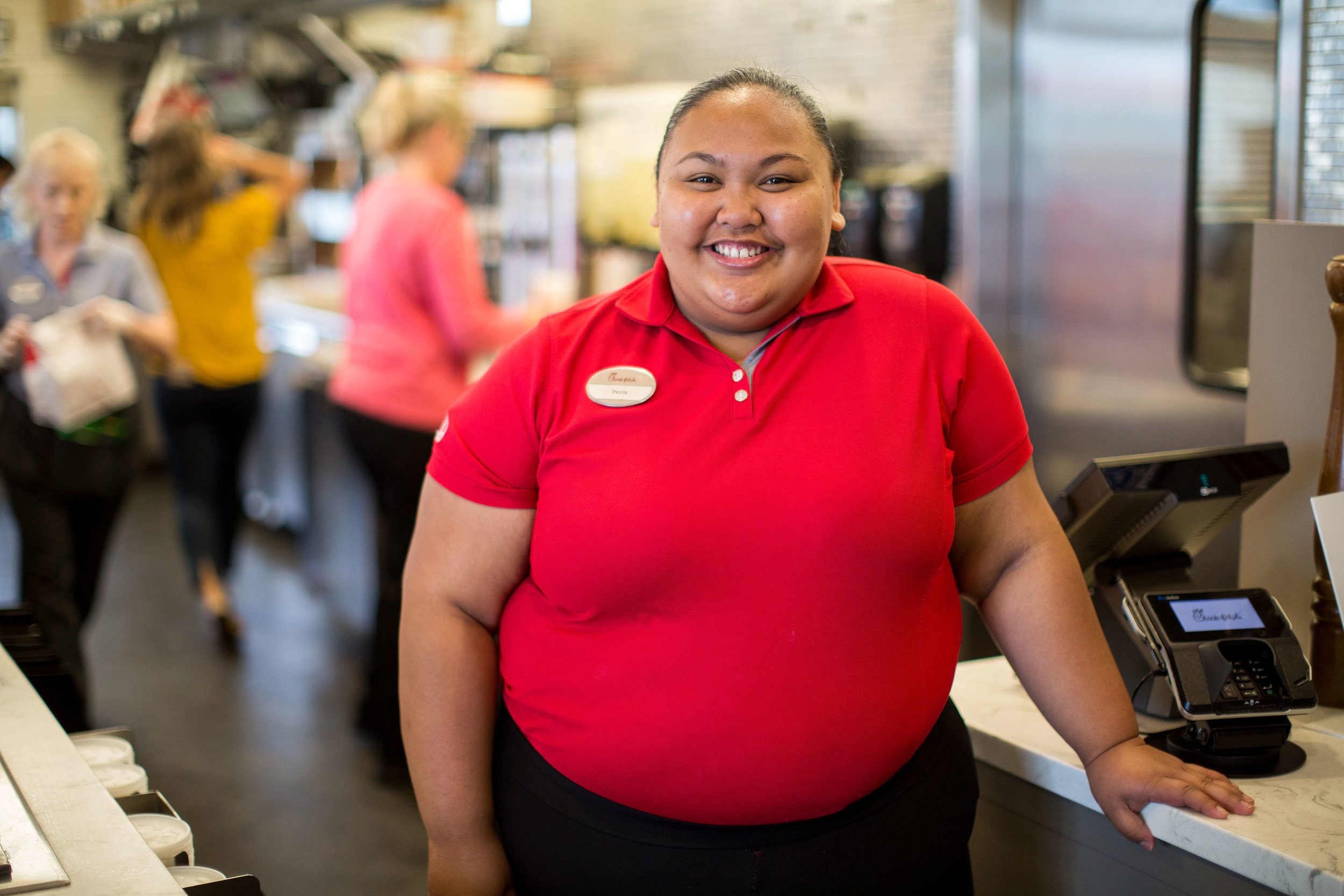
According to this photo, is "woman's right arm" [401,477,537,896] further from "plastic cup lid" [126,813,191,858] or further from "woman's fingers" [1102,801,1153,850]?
"woman's fingers" [1102,801,1153,850]

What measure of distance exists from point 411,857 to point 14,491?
1.59 meters

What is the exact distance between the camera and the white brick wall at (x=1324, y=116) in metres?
2.10

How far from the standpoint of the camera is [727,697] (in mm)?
1352

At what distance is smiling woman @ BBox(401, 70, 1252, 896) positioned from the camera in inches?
53.3

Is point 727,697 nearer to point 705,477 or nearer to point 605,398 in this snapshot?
point 705,477

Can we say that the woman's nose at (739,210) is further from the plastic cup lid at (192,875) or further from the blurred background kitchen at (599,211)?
the plastic cup lid at (192,875)

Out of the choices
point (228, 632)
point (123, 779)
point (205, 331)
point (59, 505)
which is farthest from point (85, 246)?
point (123, 779)

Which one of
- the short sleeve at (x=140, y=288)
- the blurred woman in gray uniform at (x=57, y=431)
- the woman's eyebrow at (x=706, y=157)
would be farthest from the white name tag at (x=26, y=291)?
the woman's eyebrow at (x=706, y=157)

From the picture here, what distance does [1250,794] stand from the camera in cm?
144

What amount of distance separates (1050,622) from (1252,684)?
0.25 metres

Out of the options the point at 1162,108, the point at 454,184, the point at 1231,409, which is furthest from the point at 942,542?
the point at 454,184

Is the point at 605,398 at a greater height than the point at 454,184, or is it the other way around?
the point at 454,184

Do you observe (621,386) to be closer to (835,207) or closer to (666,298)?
(666,298)

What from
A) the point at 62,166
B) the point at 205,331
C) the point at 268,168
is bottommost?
the point at 205,331
